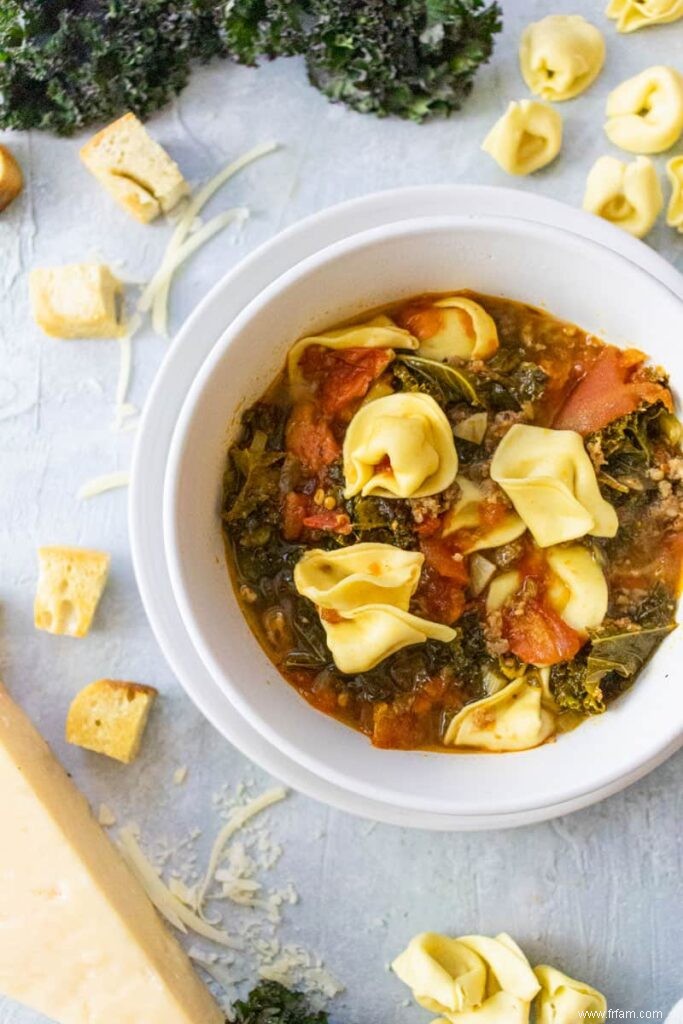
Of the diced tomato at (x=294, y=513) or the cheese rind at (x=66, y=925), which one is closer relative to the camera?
the diced tomato at (x=294, y=513)

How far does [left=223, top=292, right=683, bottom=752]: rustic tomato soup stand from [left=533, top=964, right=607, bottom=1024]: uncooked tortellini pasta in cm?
115

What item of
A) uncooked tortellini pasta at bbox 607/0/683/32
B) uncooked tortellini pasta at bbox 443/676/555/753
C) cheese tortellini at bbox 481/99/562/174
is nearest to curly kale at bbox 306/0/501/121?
cheese tortellini at bbox 481/99/562/174

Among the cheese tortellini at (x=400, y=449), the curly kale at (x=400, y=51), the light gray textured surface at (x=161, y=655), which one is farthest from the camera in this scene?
the light gray textured surface at (x=161, y=655)

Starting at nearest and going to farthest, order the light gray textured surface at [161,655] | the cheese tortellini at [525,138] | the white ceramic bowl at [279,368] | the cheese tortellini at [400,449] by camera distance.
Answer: the white ceramic bowl at [279,368] → the cheese tortellini at [400,449] → the cheese tortellini at [525,138] → the light gray textured surface at [161,655]

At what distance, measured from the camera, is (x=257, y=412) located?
426 centimetres

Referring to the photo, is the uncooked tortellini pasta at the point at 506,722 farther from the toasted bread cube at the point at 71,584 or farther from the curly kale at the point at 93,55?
the curly kale at the point at 93,55

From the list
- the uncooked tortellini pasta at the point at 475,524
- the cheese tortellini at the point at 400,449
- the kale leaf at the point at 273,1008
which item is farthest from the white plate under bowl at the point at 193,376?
the uncooked tortellini pasta at the point at 475,524

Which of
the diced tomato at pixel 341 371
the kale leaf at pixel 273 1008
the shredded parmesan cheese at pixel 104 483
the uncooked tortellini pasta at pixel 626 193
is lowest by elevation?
the kale leaf at pixel 273 1008

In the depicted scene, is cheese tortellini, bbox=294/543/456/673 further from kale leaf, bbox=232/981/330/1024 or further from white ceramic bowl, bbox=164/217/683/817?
kale leaf, bbox=232/981/330/1024

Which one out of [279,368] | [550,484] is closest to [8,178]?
[279,368]

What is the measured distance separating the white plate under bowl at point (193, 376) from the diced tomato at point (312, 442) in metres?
0.50

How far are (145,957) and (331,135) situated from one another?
12.2 feet

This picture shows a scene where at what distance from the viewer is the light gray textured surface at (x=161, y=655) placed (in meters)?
4.71

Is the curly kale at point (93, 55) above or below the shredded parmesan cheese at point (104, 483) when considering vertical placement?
above
